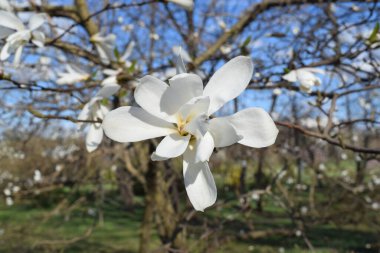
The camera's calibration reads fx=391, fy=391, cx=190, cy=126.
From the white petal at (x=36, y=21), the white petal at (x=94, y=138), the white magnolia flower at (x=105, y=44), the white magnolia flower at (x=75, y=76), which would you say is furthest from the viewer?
the white magnolia flower at (x=105, y=44)

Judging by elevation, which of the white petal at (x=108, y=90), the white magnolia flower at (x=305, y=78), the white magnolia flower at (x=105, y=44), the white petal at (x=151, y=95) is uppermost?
the white magnolia flower at (x=105, y=44)

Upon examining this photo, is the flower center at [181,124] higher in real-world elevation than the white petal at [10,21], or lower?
lower

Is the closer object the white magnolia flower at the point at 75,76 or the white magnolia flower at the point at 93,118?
the white magnolia flower at the point at 93,118

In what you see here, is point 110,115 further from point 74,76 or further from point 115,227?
point 115,227

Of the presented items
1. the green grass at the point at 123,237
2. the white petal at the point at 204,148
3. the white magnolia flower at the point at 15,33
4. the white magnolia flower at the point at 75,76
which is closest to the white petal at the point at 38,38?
the white magnolia flower at the point at 15,33

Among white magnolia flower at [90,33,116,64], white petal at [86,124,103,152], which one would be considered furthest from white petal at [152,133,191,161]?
white magnolia flower at [90,33,116,64]

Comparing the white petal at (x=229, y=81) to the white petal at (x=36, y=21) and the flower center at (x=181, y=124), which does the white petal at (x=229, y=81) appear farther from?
the white petal at (x=36, y=21)
